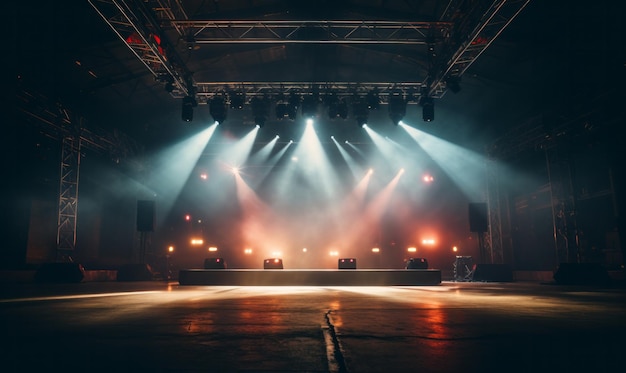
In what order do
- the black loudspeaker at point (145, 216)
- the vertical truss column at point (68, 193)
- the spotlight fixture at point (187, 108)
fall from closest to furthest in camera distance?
the spotlight fixture at point (187, 108), the vertical truss column at point (68, 193), the black loudspeaker at point (145, 216)

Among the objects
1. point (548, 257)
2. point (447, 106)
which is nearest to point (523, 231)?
point (548, 257)

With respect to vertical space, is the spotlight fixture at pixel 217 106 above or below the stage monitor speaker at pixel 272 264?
above

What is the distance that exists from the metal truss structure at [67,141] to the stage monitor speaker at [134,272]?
2473mm

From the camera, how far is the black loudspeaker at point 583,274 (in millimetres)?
11625

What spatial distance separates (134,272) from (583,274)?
16606 millimetres

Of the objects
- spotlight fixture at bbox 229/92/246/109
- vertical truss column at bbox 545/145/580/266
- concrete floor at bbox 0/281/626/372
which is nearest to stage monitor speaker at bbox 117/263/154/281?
spotlight fixture at bbox 229/92/246/109

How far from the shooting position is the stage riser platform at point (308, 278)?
11914 mm

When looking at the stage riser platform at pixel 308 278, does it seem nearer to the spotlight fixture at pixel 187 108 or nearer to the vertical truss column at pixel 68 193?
the vertical truss column at pixel 68 193

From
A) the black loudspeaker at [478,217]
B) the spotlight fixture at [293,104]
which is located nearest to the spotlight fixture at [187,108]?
the spotlight fixture at [293,104]

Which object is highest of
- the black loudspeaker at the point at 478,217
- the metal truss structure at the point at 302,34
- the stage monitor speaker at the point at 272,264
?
the metal truss structure at the point at 302,34

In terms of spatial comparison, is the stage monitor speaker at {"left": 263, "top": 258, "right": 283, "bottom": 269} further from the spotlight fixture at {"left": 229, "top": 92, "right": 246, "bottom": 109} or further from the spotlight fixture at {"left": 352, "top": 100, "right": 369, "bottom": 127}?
the spotlight fixture at {"left": 352, "top": 100, "right": 369, "bottom": 127}

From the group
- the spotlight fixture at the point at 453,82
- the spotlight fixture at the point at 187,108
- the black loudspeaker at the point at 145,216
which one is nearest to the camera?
the spotlight fixture at the point at 453,82

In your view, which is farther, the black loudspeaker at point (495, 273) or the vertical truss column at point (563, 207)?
the black loudspeaker at point (495, 273)

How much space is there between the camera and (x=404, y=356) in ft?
7.07
